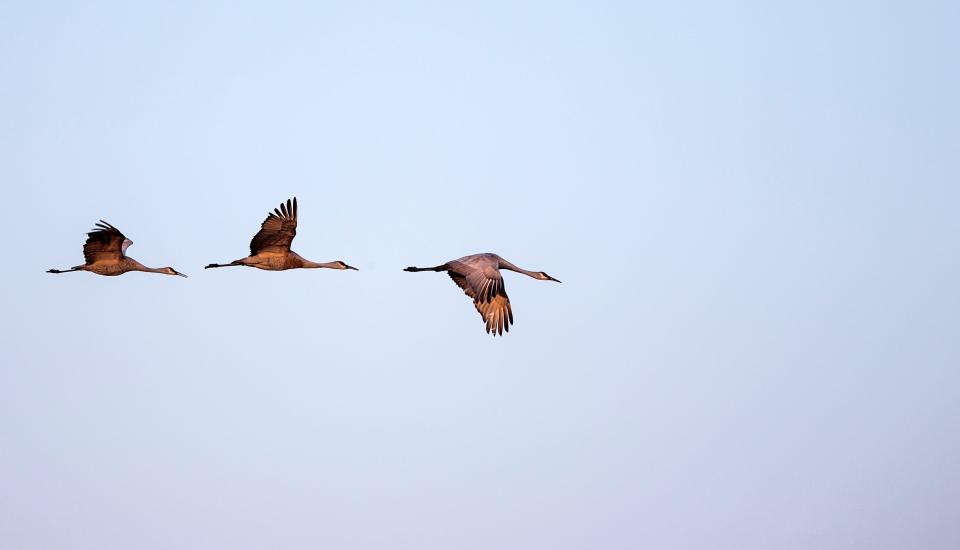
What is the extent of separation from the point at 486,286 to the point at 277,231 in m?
5.95

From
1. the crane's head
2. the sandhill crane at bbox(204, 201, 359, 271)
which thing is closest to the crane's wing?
the sandhill crane at bbox(204, 201, 359, 271)

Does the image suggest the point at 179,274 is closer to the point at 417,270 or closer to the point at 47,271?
the point at 47,271

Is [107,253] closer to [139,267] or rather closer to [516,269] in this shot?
[139,267]

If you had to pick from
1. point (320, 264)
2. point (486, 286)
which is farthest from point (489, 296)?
point (320, 264)

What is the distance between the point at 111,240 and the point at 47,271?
274 cm

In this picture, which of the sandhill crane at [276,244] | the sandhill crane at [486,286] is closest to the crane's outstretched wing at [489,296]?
the sandhill crane at [486,286]

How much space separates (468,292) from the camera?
53.1 metres

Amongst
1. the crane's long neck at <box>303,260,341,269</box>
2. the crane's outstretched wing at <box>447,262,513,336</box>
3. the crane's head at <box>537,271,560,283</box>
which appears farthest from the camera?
the crane's head at <box>537,271,560,283</box>

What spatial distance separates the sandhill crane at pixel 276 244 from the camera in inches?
2109

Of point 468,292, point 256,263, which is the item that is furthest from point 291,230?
point 468,292

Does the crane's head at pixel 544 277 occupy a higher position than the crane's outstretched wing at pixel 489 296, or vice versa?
the crane's head at pixel 544 277

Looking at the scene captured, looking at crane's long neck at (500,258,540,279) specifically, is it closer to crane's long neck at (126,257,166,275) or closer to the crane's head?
the crane's head

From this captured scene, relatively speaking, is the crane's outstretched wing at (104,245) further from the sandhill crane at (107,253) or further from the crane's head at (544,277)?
the crane's head at (544,277)

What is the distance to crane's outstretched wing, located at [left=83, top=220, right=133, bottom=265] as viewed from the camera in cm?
5581
